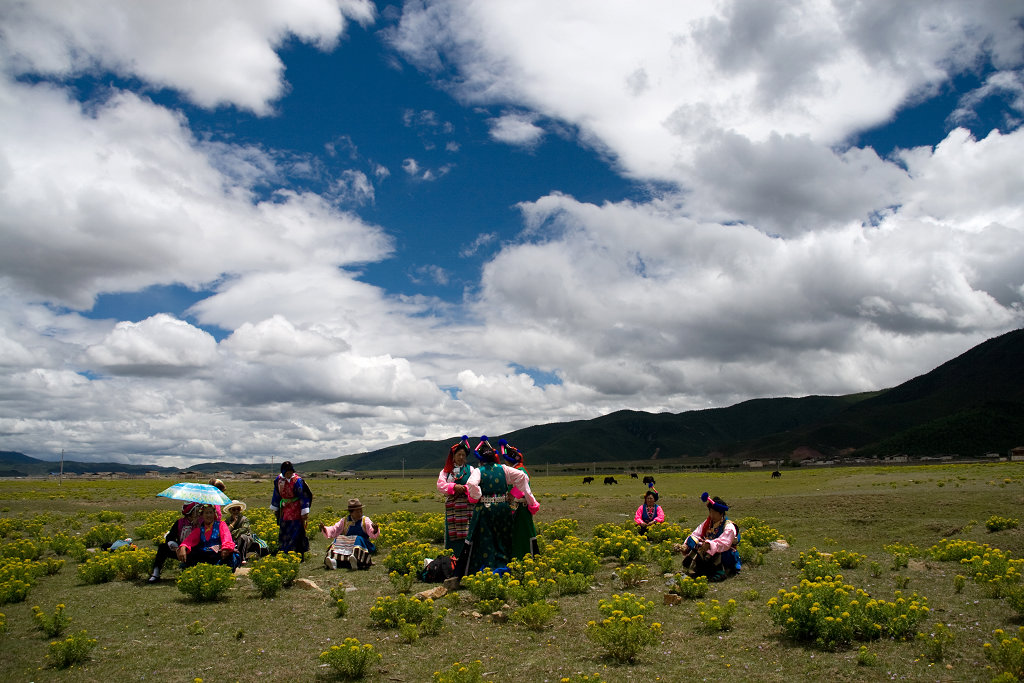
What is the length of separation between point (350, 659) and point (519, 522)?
5103mm

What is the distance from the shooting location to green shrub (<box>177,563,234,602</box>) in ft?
32.8

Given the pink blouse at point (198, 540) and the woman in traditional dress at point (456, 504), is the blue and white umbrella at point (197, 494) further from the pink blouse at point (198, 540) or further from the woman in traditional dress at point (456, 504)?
the woman in traditional dress at point (456, 504)

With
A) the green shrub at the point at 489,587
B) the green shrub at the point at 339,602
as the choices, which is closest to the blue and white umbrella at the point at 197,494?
the green shrub at the point at 339,602

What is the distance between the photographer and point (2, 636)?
8242mm

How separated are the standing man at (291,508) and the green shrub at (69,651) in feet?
20.9

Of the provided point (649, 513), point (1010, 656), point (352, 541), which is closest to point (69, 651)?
point (352, 541)

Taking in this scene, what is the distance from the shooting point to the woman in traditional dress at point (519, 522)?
37.2 ft

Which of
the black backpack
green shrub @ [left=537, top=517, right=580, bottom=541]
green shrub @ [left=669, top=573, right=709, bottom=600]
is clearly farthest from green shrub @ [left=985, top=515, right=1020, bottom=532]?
the black backpack

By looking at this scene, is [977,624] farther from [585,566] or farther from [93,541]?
[93,541]

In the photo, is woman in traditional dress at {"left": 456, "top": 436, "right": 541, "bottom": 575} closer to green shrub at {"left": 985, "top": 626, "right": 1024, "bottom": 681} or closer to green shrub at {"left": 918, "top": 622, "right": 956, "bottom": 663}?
green shrub at {"left": 918, "top": 622, "right": 956, "bottom": 663}

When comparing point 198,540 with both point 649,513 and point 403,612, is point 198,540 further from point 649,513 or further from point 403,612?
point 649,513

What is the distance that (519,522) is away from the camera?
37.9ft

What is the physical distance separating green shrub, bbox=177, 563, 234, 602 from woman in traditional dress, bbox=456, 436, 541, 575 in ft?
13.0

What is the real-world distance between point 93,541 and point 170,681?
1176cm
